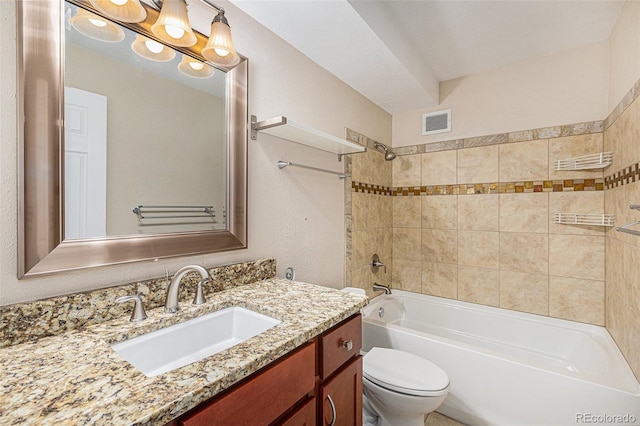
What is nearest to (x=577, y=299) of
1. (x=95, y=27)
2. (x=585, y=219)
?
(x=585, y=219)

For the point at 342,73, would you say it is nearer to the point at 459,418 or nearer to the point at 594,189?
the point at 594,189

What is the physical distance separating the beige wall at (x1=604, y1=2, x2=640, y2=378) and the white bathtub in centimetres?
18

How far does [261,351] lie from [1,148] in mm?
904

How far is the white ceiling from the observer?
5.06 ft

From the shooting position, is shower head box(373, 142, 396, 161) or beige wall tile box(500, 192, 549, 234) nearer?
beige wall tile box(500, 192, 549, 234)

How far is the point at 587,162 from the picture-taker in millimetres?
1993

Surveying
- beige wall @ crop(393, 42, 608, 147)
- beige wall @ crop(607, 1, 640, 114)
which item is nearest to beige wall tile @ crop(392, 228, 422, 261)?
beige wall @ crop(393, 42, 608, 147)

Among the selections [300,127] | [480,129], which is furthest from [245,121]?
[480,129]

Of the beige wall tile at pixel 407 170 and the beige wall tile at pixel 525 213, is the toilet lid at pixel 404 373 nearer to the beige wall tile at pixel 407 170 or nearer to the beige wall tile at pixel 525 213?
the beige wall tile at pixel 525 213

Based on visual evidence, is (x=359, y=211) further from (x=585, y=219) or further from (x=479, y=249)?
(x=585, y=219)

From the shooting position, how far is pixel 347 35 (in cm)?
166

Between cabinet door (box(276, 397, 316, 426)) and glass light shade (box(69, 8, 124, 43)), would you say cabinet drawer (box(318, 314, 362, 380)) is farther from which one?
glass light shade (box(69, 8, 124, 43))

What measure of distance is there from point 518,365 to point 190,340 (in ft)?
5.46

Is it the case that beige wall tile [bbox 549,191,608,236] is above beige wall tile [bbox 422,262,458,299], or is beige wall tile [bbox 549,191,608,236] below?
above
